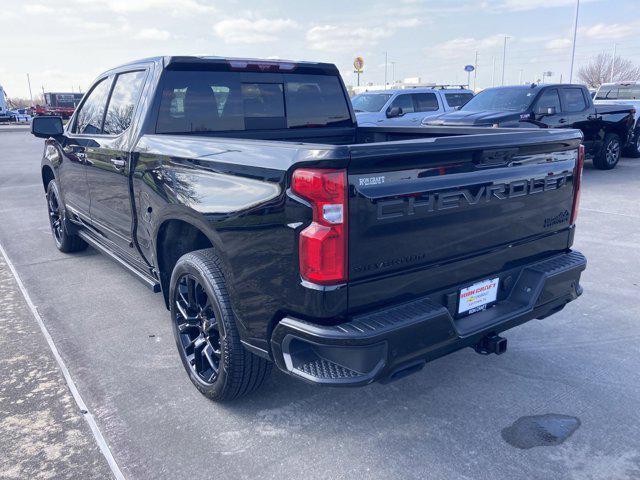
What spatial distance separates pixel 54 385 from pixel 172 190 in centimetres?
144

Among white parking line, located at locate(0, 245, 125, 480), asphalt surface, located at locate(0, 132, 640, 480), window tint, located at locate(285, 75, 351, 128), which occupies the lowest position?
asphalt surface, located at locate(0, 132, 640, 480)

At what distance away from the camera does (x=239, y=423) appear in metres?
2.96

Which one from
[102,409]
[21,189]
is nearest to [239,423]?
[102,409]

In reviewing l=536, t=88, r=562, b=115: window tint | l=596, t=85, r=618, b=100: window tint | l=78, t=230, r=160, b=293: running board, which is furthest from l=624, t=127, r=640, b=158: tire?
l=78, t=230, r=160, b=293: running board

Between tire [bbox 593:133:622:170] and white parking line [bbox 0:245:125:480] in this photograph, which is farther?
tire [bbox 593:133:622:170]

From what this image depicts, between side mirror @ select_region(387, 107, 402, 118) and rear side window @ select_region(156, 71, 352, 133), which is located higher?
rear side window @ select_region(156, 71, 352, 133)

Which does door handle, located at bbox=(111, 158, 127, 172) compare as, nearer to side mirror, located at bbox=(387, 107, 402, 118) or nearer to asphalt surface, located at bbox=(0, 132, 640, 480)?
asphalt surface, located at bbox=(0, 132, 640, 480)

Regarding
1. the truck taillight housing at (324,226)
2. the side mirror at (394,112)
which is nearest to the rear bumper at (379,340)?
the truck taillight housing at (324,226)

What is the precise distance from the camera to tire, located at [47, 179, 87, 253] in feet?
19.0

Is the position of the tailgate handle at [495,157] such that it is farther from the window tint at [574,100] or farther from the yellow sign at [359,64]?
the yellow sign at [359,64]

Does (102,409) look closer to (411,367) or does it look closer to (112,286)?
(411,367)

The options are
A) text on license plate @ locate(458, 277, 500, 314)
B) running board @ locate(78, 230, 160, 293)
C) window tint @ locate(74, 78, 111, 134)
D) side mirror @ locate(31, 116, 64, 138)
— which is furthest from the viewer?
side mirror @ locate(31, 116, 64, 138)

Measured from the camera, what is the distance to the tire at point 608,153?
12055 millimetres

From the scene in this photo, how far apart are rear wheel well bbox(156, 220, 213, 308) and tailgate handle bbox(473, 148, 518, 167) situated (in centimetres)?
160
